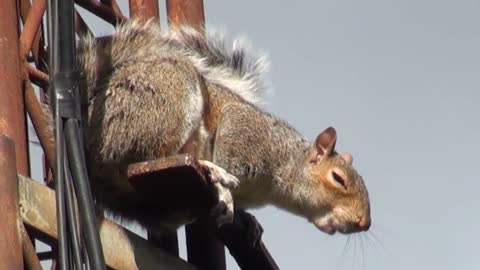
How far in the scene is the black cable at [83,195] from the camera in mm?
2383

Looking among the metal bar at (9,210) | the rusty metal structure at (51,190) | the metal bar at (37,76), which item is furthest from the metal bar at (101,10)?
the metal bar at (9,210)

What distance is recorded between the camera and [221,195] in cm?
A: 352

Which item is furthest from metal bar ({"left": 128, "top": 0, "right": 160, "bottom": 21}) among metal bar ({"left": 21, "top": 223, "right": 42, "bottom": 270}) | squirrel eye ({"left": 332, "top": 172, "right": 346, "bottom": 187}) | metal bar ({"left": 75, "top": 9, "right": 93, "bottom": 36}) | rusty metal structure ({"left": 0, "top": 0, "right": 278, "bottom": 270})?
metal bar ({"left": 21, "top": 223, "right": 42, "bottom": 270})

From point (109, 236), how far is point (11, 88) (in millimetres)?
471

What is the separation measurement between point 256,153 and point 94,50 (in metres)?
0.71

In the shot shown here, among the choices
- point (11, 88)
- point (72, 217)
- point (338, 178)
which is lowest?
point (338, 178)

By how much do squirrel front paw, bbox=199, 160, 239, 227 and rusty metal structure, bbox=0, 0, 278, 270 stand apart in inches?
1.7

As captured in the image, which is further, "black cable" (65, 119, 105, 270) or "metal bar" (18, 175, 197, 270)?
"metal bar" (18, 175, 197, 270)

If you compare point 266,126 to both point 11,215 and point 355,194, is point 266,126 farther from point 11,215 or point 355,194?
point 11,215

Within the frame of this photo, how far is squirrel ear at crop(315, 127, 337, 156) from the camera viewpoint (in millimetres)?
4633

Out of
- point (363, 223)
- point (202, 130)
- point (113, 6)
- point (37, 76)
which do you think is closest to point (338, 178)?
point (363, 223)

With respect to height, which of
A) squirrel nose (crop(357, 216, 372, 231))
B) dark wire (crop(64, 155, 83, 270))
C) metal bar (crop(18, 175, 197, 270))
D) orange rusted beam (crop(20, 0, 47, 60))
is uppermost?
orange rusted beam (crop(20, 0, 47, 60))

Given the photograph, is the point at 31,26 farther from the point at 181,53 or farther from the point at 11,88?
the point at 181,53

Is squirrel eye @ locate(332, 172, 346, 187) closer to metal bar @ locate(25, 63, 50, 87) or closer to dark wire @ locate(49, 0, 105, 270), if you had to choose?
metal bar @ locate(25, 63, 50, 87)
